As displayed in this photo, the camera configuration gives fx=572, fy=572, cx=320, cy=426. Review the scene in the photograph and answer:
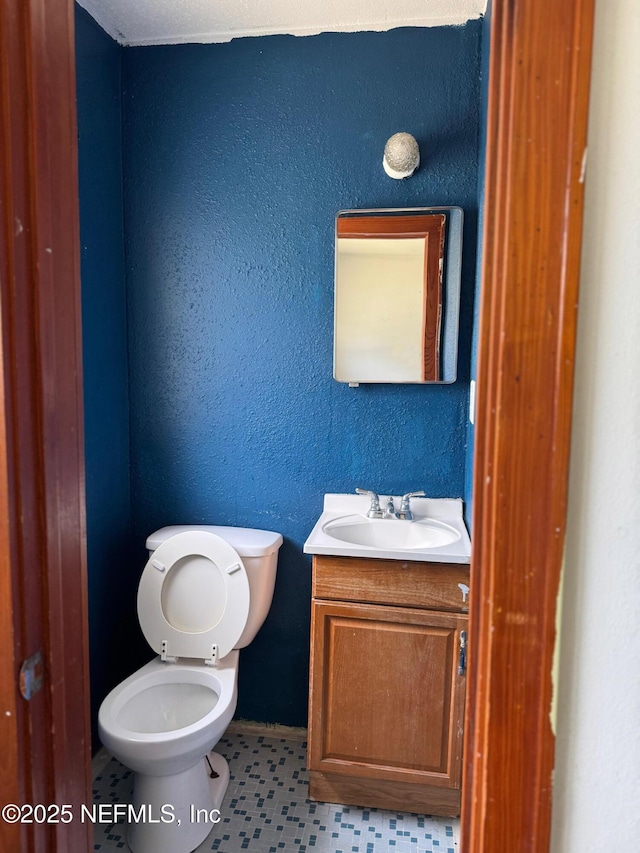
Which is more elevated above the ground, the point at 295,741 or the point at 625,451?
the point at 625,451

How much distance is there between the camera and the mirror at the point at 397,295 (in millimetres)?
1885

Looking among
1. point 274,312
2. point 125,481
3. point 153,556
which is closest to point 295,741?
point 153,556

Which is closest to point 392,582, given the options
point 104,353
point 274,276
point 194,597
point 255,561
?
point 255,561

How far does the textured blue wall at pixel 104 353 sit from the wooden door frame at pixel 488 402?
119 centimetres

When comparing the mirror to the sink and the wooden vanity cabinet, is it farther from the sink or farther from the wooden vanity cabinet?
the wooden vanity cabinet

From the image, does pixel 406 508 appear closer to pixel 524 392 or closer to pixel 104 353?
pixel 104 353

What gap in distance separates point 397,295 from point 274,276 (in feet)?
1.43

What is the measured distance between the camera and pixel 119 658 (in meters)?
2.11

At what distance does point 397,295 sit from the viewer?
1.93 m

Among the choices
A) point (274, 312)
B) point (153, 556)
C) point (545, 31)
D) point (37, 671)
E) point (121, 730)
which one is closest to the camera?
point (545, 31)

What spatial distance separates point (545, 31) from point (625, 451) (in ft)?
1.29

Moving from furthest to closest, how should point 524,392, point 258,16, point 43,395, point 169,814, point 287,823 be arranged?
point 258,16 < point 287,823 < point 169,814 < point 43,395 < point 524,392

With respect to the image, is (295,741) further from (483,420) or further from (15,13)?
(15,13)

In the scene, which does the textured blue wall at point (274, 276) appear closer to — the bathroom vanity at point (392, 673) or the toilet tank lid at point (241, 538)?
the toilet tank lid at point (241, 538)
